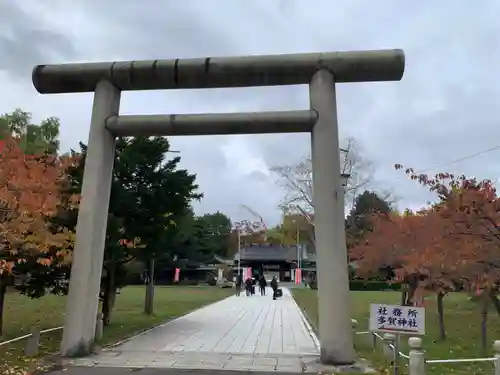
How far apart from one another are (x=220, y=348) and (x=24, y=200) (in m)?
6.00

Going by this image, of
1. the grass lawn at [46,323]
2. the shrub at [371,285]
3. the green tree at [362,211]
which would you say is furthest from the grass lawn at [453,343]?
the shrub at [371,285]

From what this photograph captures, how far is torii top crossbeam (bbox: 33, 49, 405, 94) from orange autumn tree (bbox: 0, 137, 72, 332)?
6.66 ft

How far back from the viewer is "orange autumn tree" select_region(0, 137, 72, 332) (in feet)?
29.8

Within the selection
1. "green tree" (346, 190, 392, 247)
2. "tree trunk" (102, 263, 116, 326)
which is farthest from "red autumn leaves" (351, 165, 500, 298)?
"green tree" (346, 190, 392, 247)

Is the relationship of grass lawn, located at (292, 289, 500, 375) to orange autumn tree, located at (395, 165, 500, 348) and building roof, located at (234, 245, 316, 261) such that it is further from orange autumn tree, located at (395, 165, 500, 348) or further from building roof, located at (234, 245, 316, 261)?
building roof, located at (234, 245, 316, 261)

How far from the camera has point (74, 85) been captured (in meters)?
12.1

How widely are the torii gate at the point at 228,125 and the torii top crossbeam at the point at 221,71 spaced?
0.02 metres

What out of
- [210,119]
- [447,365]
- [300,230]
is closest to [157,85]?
[210,119]

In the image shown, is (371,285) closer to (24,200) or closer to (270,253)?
(270,253)

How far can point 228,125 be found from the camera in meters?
11.5

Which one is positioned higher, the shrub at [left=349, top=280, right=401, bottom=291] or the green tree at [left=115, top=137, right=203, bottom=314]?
the green tree at [left=115, top=137, right=203, bottom=314]

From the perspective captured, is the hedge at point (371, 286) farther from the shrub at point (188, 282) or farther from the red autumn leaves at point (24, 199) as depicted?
the red autumn leaves at point (24, 199)

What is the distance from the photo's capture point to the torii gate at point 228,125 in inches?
416

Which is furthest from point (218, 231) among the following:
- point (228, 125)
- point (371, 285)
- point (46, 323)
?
point (228, 125)
